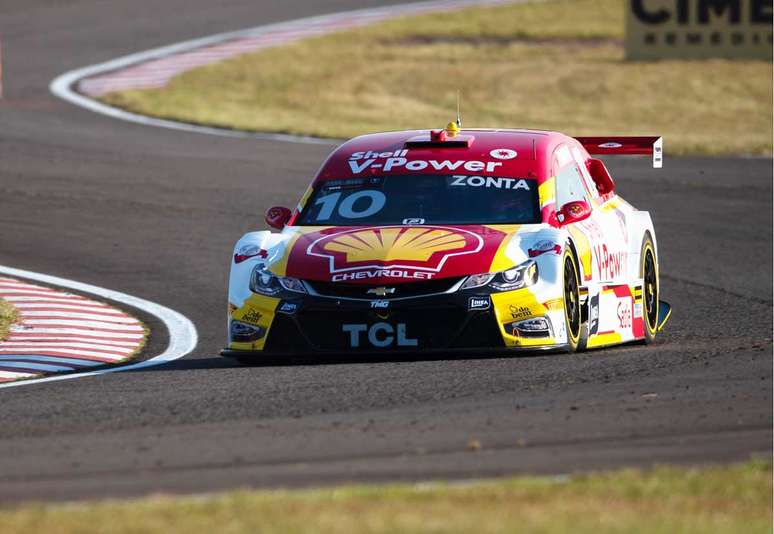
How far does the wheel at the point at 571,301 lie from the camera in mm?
9945

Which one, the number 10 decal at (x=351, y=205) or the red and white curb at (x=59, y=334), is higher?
the number 10 decal at (x=351, y=205)

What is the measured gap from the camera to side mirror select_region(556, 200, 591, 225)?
34.2ft

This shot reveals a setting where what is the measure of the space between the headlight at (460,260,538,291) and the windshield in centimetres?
72

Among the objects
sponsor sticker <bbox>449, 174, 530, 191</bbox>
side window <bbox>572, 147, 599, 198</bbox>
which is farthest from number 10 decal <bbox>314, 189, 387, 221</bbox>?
side window <bbox>572, 147, 599, 198</bbox>

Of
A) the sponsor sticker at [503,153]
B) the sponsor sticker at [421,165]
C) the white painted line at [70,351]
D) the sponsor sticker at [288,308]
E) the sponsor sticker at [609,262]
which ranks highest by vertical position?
the sponsor sticker at [503,153]

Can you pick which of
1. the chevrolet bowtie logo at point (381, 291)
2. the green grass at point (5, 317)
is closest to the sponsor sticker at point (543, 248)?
the chevrolet bowtie logo at point (381, 291)

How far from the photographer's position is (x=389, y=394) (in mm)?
8344

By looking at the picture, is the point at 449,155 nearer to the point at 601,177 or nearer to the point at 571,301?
the point at 601,177

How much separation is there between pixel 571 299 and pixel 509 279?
1.83ft

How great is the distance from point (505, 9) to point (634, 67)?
7.37 metres

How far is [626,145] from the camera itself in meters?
12.1

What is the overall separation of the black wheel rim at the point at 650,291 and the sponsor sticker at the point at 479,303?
2287 millimetres

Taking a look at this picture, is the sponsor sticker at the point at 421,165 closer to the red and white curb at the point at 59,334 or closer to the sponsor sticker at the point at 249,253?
the sponsor sticker at the point at 249,253

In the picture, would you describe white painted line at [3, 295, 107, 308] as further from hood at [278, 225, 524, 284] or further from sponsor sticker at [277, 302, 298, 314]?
sponsor sticker at [277, 302, 298, 314]
